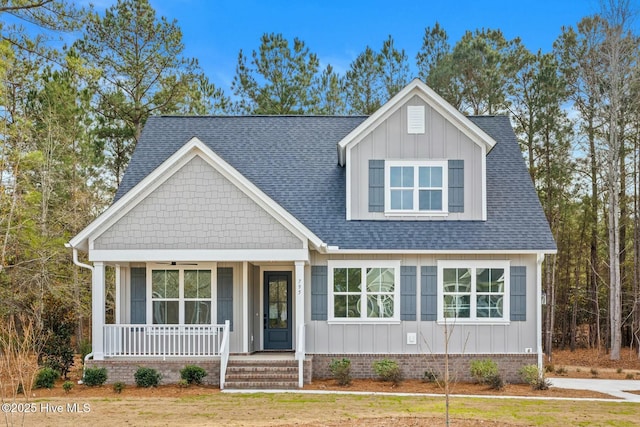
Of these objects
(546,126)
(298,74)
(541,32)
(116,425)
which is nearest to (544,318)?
(546,126)

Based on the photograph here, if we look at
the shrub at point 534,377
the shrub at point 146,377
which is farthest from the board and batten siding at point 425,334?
the shrub at point 146,377

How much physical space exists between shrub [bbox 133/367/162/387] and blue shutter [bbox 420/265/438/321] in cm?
639

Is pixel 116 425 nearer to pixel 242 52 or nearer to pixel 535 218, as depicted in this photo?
pixel 535 218

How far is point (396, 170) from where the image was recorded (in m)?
18.9

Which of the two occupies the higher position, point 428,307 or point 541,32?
point 541,32

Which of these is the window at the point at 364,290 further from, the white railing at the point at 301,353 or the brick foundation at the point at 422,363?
the white railing at the point at 301,353

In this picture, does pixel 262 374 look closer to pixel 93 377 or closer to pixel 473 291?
pixel 93 377

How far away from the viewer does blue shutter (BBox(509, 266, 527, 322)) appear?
58.9 ft

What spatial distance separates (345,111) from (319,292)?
56.7ft

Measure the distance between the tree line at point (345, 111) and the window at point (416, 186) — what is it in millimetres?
9249

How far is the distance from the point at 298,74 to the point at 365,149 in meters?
14.4

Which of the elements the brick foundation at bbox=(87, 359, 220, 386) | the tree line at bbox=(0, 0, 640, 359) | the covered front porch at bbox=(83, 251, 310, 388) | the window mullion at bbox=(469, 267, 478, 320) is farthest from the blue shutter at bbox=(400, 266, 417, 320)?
the tree line at bbox=(0, 0, 640, 359)

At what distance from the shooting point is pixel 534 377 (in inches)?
661

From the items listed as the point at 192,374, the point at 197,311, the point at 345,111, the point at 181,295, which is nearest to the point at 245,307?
the point at 197,311
